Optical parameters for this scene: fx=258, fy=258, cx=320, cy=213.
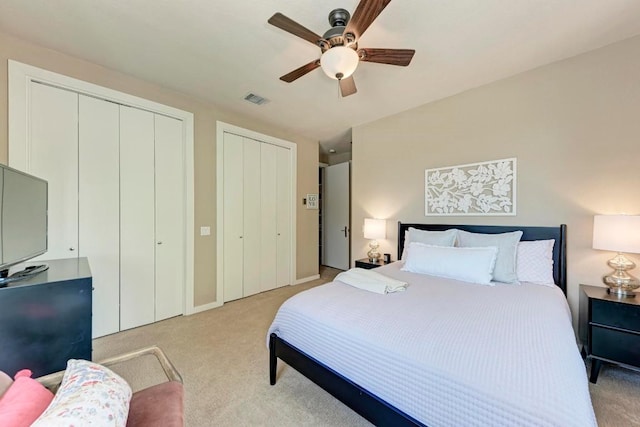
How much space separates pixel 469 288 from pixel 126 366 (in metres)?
2.90

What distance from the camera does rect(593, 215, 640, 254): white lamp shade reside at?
191 cm

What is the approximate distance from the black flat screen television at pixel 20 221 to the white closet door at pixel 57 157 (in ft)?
1.32

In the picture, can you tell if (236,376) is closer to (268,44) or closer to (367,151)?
(268,44)

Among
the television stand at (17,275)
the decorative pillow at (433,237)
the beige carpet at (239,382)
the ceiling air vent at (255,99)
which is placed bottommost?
the beige carpet at (239,382)

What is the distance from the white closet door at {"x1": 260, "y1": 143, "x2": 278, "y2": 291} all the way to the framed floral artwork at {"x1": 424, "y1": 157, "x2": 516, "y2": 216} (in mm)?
2298

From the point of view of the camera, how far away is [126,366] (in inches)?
84.2

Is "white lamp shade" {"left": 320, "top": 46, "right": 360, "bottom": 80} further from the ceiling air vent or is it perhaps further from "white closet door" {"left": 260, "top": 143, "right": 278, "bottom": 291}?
"white closet door" {"left": 260, "top": 143, "right": 278, "bottom": 291}

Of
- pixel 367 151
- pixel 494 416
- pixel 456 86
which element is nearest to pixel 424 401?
pixel 494 416

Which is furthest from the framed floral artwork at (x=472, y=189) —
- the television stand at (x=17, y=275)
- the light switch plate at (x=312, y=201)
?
the television stand at (x=17, y=275)

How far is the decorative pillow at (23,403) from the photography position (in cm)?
70

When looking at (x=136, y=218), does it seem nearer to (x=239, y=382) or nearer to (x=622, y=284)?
(x=239, y=382)

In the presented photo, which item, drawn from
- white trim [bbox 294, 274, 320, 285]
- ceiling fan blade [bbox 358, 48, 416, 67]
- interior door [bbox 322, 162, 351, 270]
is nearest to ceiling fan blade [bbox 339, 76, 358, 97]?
ceiling fan blade [bbox 358, 48, 416, 67]

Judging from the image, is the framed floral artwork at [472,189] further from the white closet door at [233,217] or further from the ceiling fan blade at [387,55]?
the white closet door at [233,217]

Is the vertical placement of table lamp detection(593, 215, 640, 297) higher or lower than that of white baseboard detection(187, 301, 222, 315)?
higher
